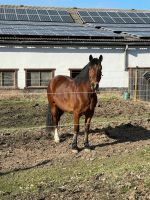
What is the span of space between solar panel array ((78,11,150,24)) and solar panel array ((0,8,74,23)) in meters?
1.49

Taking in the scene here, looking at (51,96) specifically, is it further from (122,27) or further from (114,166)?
(122,27)

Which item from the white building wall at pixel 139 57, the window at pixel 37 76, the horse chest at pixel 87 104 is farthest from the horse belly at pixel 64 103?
the white building wall at pixel 139 57

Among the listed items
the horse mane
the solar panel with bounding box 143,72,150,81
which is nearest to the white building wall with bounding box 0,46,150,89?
the solar panel with bounding box 143,72,150,81

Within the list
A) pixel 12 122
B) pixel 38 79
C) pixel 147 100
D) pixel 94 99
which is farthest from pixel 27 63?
pixel 94 99

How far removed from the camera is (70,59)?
76.8 feet

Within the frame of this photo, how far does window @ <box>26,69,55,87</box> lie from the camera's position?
919 inches

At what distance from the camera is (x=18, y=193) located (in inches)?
270

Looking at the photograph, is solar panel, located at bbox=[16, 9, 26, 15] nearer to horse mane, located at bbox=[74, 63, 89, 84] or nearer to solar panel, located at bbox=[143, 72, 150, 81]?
solar panel, located at bbox=[143, 72, 150, 81]

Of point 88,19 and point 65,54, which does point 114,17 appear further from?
point 65,54

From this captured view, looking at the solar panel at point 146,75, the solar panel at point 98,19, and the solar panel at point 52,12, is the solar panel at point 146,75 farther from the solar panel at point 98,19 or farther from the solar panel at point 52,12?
the solar panel at point 52,12

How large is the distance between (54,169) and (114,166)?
3.75 feet

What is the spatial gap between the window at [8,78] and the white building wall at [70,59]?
0.26 m

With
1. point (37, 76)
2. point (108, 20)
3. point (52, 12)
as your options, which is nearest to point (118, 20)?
point (108, 20)

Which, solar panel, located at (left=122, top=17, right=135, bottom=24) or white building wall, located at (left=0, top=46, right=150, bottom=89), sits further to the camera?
solar panel, located at (left=122, top=17, right=135, bottom=24)
